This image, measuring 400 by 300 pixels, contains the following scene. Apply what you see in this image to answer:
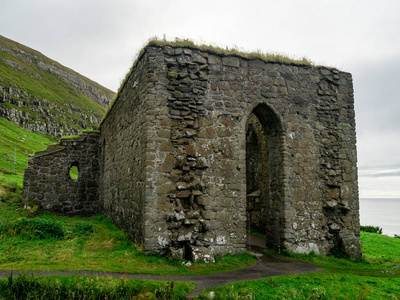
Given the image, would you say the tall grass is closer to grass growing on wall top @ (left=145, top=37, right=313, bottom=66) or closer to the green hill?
grass growing on wall top @ (left=145, top=37, right=313, bottom=66)

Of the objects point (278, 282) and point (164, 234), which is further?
point (164, 234)

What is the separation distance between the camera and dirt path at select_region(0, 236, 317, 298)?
20.4ft

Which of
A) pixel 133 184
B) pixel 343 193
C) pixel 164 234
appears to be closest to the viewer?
pixel 164 234

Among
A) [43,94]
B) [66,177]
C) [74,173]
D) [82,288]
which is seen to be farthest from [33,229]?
[43,94]

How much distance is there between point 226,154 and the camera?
905cm

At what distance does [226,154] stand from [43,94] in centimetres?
7700

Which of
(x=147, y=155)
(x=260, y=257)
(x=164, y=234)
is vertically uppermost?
(x=147, y=155)

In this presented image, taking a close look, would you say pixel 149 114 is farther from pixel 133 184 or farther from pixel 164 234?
pixel 164 234

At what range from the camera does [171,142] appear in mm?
8633

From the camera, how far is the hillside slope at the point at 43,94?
201 feet

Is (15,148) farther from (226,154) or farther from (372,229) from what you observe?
(372,229)

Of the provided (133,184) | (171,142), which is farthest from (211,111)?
(133,184)

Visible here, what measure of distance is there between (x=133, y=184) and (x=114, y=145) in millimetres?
4547

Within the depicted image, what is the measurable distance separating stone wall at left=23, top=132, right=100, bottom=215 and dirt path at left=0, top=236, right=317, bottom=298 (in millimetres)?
10415
